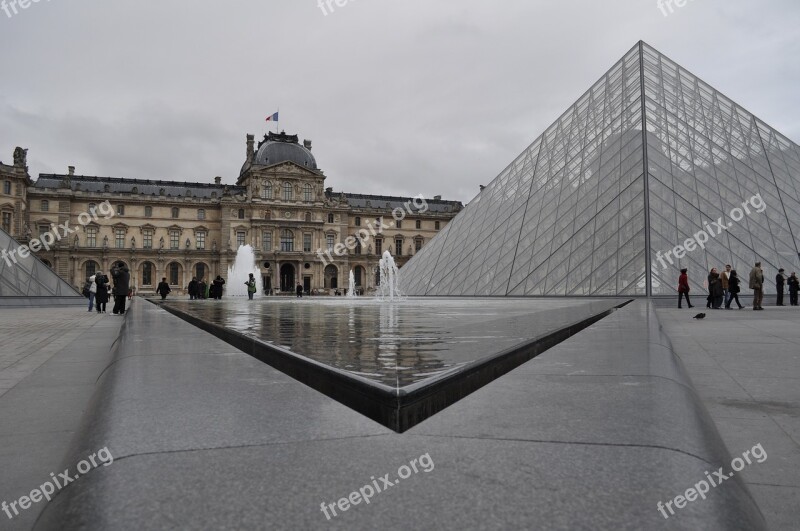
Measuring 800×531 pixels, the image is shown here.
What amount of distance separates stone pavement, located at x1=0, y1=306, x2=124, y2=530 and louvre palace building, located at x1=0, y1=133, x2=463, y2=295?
193ft

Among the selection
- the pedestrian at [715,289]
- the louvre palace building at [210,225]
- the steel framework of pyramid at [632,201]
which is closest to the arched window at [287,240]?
the louvre palace building at [210,225]

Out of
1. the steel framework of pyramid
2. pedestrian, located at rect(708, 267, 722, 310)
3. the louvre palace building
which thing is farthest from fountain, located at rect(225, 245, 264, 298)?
pedestrian, located at rect(708, 267, 722, 310)

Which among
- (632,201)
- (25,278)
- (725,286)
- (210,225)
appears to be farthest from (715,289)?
(210,225)

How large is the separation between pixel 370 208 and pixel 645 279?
198 ft

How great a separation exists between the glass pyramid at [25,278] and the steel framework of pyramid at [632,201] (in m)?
15.5

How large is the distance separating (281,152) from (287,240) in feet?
36.2

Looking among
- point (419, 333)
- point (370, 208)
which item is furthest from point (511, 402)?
point (370, 208)

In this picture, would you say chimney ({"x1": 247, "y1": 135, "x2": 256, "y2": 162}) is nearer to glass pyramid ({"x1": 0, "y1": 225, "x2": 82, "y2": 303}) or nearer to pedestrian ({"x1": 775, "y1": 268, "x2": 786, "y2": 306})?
glass pyramid ({"x1": 0, "y1": 225, "x2": 82, "y2": 303})

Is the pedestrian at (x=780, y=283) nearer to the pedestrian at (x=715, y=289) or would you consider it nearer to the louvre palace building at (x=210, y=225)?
the pedestrian at (x=715, y=289)

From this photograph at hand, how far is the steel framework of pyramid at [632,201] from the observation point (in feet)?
60.0

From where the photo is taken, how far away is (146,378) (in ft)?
8.46

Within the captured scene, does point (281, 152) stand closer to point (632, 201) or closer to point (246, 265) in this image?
point (246, 265)

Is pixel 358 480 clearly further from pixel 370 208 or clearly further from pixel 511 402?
pixel 370 208

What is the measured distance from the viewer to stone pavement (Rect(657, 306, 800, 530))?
6.28 feet
